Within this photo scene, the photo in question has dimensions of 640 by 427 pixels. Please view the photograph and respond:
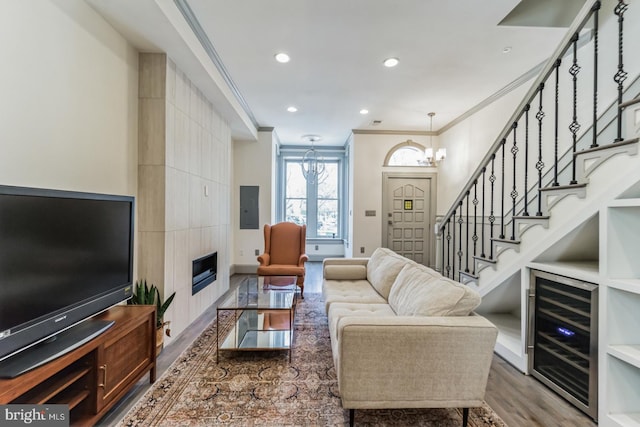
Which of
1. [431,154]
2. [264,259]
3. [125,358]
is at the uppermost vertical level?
[431,154]

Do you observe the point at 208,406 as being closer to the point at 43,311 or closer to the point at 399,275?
the point at 43,311

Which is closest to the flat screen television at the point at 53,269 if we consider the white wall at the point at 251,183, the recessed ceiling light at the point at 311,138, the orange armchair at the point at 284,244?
the orange armchair at the point at 284,244

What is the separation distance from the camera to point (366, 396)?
153cm

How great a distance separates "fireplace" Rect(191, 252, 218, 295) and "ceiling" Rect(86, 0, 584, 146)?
201 centimetres

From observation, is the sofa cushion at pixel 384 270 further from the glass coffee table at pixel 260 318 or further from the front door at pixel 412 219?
the front door at pixel 412 219

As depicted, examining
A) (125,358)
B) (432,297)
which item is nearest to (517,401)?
(432,297)

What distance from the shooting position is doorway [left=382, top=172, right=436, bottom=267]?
5.75 m

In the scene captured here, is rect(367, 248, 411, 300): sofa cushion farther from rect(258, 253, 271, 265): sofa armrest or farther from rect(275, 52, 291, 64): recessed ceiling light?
rect(275, 52, 291, 64): recessed ceiling light

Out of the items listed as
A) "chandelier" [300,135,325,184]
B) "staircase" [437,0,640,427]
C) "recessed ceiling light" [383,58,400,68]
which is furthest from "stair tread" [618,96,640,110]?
"chandelier" [300,135,325,184]

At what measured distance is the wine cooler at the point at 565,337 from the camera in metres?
1.69

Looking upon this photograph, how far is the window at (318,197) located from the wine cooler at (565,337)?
5.18 m

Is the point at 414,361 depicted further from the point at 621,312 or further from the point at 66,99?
the point at 66,99

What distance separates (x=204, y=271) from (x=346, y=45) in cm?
305

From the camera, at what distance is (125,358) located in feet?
5.73
